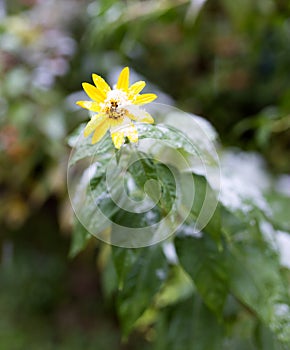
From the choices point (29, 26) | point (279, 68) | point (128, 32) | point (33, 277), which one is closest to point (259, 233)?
point (128, 32)

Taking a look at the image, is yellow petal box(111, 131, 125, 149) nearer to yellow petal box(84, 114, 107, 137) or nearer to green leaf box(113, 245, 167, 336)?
yellow petal box(84, 114, 107, 137)

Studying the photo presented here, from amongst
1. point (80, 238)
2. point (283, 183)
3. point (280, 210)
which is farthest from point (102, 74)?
point (80, 238)

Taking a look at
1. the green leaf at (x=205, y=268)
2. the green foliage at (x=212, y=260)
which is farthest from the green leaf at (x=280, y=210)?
the green leaf at (x=205, y=268)

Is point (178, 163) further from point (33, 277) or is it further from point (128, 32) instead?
point (33, 277)

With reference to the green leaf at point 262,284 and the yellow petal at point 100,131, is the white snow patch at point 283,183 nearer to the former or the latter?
the green leaf at point 262,284

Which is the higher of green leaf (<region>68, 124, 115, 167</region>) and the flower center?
the flower center

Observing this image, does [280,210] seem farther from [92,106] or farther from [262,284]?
[92,106]

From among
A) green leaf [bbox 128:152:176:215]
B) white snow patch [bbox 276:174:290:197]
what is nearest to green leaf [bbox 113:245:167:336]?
green leaf [bbox 128:152:176:215]
